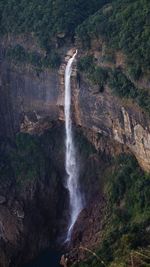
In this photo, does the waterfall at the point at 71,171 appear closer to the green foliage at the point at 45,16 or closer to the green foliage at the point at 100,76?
the green foliage at the point at 100,76

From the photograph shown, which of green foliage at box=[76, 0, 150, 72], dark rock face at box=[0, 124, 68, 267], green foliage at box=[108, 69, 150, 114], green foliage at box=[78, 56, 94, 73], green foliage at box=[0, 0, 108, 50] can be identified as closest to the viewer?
green foliage at box=[108, 69, 150, 114]

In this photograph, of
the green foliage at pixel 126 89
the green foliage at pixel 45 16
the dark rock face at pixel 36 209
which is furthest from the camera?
the green foliage at pixel 45 16

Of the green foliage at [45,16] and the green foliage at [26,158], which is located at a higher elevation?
the green foliage at [45,16]

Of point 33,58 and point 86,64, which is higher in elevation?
point 33,58

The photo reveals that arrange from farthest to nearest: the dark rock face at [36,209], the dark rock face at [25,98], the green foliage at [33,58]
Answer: the dark rock face at [25,98], the green foliage at [33,58], the dark rock face at [36,209]

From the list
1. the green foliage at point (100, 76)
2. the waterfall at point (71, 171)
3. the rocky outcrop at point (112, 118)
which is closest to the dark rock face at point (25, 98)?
the waterfall at point (71, 171)

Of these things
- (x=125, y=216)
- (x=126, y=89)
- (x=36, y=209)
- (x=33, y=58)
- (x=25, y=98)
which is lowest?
(x=36, y=209)

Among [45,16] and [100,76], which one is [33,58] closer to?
[45,16]

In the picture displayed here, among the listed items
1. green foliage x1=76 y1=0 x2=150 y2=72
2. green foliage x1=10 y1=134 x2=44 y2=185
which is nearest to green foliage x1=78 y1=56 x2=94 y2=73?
green foliage x1=76 y1=0 x2=150 y2=72

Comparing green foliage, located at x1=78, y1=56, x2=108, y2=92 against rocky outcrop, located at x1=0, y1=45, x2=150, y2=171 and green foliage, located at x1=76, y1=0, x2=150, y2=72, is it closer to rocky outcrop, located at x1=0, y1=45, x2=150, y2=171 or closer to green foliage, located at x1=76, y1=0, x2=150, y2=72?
rocky outcrop, located at x1=0, y1=45, x2=150, y2=171

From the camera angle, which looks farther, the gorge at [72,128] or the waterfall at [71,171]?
the waterfall at [71,171]

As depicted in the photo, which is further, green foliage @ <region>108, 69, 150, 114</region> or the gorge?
the gorge

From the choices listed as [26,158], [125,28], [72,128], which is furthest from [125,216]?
[125,28]
